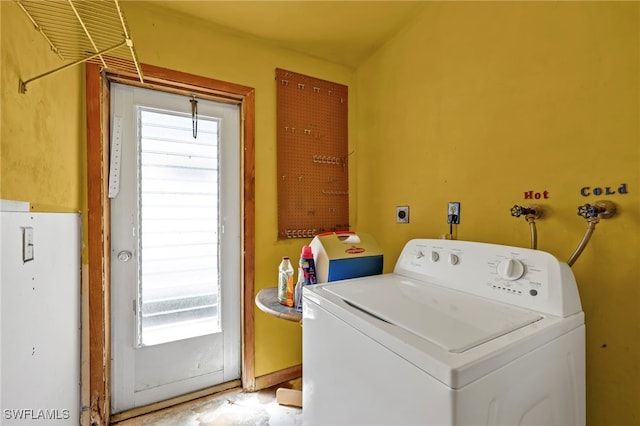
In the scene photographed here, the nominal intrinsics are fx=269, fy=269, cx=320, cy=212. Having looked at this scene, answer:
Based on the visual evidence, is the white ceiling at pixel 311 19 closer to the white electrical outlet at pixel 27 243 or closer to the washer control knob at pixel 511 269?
the white electrical outlet at pixel 27 243

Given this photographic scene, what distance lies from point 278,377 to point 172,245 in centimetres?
118

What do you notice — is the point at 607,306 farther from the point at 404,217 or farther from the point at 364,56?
the point at 364,56

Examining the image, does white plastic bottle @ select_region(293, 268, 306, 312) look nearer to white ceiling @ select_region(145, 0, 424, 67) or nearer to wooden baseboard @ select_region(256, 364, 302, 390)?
wooden baseboard @ select_region(256, 364, 302, 390)

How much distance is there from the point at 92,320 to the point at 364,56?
243cm

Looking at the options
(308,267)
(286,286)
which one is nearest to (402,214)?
(308,267)

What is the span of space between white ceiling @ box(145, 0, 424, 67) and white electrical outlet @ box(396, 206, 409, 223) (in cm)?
116

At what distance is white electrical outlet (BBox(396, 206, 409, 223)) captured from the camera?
67.2 inches

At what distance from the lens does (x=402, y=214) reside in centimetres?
174

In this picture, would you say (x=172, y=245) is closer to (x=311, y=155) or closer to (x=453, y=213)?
(x=311, y=155)

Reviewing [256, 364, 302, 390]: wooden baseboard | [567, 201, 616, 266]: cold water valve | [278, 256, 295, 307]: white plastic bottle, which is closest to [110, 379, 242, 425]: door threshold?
[256, 364, 302, 390]: wooden baseboard

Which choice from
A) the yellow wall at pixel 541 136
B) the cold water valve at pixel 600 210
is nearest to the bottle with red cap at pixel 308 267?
the yellow wall at pixel 541 136

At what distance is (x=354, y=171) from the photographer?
217 cm

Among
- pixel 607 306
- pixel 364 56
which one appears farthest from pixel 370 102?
pixel 607 306
